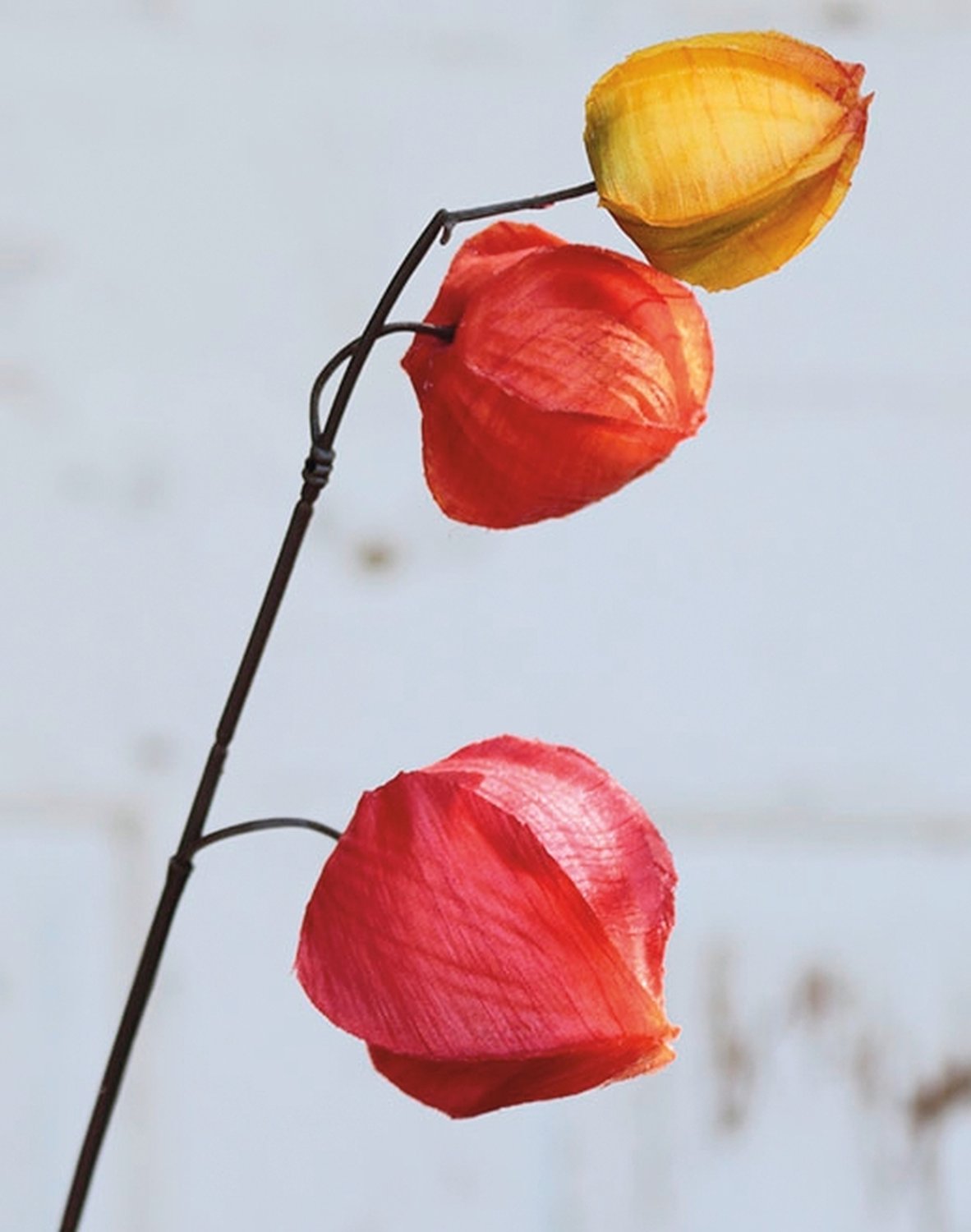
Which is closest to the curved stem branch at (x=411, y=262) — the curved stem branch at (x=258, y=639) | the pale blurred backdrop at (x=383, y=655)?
the curved stem branch at (x=258, y=639)

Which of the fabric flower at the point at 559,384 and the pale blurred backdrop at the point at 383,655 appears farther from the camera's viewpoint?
the pale blurred backdrop at the point at 383,655

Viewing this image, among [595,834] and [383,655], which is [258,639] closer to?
[595,834]

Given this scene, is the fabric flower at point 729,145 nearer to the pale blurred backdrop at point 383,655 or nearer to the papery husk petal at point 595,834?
the papery husk petal at point 595,834

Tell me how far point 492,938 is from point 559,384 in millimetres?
68

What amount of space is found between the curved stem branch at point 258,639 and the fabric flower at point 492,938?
0.02 metres

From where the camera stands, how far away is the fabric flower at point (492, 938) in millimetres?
215

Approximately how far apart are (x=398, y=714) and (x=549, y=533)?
8cm

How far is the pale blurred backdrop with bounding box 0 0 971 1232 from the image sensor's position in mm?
582

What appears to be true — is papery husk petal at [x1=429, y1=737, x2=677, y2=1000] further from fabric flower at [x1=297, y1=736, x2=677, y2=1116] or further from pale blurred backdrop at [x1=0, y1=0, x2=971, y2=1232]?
pale blurred backdrop at [x1=0, y1=0, x2=971, y2=1232]

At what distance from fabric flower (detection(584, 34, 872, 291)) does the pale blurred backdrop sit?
36 centimetres

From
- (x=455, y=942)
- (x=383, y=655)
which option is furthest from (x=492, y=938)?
(x=383, y=655)

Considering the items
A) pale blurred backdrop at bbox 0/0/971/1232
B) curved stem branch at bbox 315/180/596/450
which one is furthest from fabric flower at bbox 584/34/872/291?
pale blurred backdrop at bbox 0/0/971/1232

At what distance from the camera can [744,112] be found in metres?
0.22

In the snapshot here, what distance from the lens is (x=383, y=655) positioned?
0.59 m
